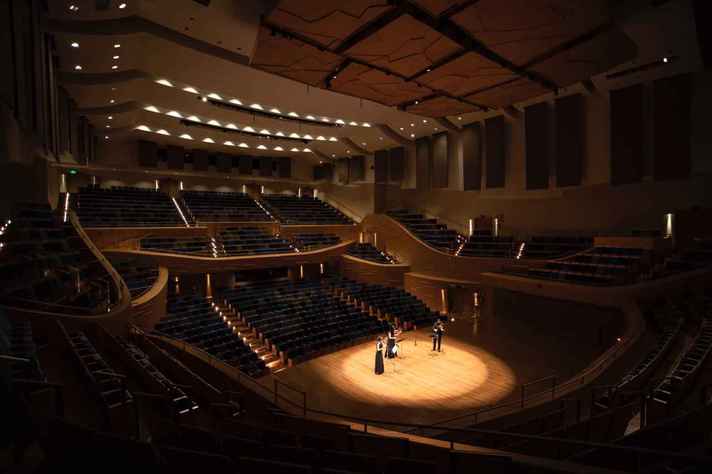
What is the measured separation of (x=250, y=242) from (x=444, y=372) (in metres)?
10.1

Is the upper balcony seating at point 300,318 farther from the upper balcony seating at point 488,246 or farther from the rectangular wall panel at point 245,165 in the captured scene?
the rectangular wall panel at point 245,165

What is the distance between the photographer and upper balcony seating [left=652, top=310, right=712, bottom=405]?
171 inches

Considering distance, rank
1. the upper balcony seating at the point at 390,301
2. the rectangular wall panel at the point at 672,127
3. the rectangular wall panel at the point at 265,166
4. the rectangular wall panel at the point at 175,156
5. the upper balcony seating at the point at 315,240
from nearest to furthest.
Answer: the rectangular wall panel at the point at 672,127, the upper balcony seating at the point at 390,301, the upper balcony seating at the point at 315,240, the rectangular wall panel at the point at 175,156, the rectangular wall panel at the point at 265,166

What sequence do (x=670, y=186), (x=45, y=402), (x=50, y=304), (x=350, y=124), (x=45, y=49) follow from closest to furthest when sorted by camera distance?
(x=45, y=402), (x=50, y=304), (x=45, y=49), (x=670, y=186), (x=350, y=124)

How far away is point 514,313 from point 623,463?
9517mm

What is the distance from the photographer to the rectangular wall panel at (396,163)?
1994cm

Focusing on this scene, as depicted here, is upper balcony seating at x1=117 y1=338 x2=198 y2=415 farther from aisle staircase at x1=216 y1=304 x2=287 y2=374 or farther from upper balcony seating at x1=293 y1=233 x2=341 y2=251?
upper balcony seating at x1=293 y1=233 x2=341 y2=251

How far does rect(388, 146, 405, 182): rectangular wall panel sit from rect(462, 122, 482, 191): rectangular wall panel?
4.18 metres

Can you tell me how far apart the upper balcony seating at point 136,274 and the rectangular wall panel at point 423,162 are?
1276cm

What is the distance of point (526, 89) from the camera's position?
9.62m

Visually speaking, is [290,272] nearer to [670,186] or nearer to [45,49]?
[45,49]

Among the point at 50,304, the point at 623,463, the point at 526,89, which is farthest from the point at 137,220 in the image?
the point at 623,463

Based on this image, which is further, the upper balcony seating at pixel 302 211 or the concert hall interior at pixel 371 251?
the upper balcony seating at pixel 302 211

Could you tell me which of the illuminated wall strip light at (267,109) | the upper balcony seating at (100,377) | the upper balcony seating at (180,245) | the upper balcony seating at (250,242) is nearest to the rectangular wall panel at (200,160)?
the upper balcony seating at (250,242)
